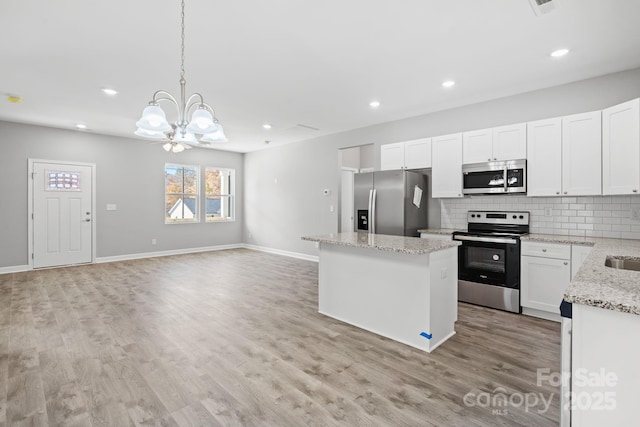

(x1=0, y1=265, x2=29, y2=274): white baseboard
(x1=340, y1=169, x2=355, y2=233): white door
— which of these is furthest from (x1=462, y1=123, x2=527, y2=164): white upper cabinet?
(x1=0, y1=265, x2=29, y2=274): white baseboard

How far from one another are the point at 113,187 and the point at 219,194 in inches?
99.8

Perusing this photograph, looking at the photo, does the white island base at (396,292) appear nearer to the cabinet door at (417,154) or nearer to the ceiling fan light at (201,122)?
the ceiling fan light at (201,122)

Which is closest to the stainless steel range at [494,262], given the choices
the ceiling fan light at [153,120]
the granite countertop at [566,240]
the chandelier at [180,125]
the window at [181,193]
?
the granite countertop at [566,240]

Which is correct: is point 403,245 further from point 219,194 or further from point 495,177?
point 219,194

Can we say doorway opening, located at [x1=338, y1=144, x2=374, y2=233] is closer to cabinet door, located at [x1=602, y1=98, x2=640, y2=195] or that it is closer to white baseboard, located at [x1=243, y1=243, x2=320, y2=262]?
white baseboard, located at [x1=243, y1=243, x2=320, y2=262]

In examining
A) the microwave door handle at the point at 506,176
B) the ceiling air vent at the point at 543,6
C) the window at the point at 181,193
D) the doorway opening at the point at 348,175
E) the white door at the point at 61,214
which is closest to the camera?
the ceiling air vent at the point at 543,6

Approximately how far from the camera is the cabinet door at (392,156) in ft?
16.1

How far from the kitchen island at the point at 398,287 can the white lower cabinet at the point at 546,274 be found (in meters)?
1.09

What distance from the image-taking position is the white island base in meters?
2.70

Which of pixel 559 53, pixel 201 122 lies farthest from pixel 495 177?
pixel 201 122

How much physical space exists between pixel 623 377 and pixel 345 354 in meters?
1.85

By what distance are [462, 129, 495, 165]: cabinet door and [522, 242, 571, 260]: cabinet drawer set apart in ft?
3.89

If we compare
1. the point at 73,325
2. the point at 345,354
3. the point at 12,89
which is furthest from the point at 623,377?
the point at 12,89

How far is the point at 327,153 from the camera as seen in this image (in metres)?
6.61
